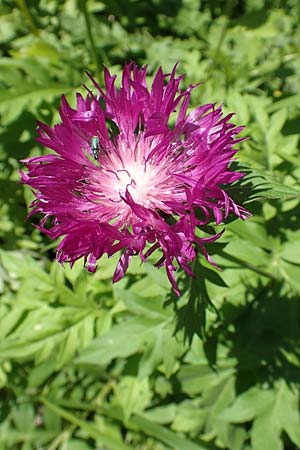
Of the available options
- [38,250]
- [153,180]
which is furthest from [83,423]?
[153,180]

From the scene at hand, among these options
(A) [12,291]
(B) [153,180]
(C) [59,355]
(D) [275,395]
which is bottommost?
(D) [275,395]

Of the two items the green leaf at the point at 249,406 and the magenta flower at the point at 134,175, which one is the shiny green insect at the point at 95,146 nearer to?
the magenta flower at the point at 134,175

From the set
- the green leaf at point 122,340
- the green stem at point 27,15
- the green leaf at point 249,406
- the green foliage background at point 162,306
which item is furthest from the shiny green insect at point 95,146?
the green stem at point 27,15

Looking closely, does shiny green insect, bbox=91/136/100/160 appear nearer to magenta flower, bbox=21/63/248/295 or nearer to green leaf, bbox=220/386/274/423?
magenta flower, bbox=21/63/248/295

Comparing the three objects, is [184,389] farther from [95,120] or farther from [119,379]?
[95,120]

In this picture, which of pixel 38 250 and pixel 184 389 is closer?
pixel 184 389

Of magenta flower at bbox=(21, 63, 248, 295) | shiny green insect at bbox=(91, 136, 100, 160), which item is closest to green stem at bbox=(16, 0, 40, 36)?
magenta flower at bbox=(21, 63, 248, 295)

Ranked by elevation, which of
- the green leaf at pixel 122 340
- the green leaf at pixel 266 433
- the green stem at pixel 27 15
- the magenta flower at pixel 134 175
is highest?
the green stem at pixel 27 15
